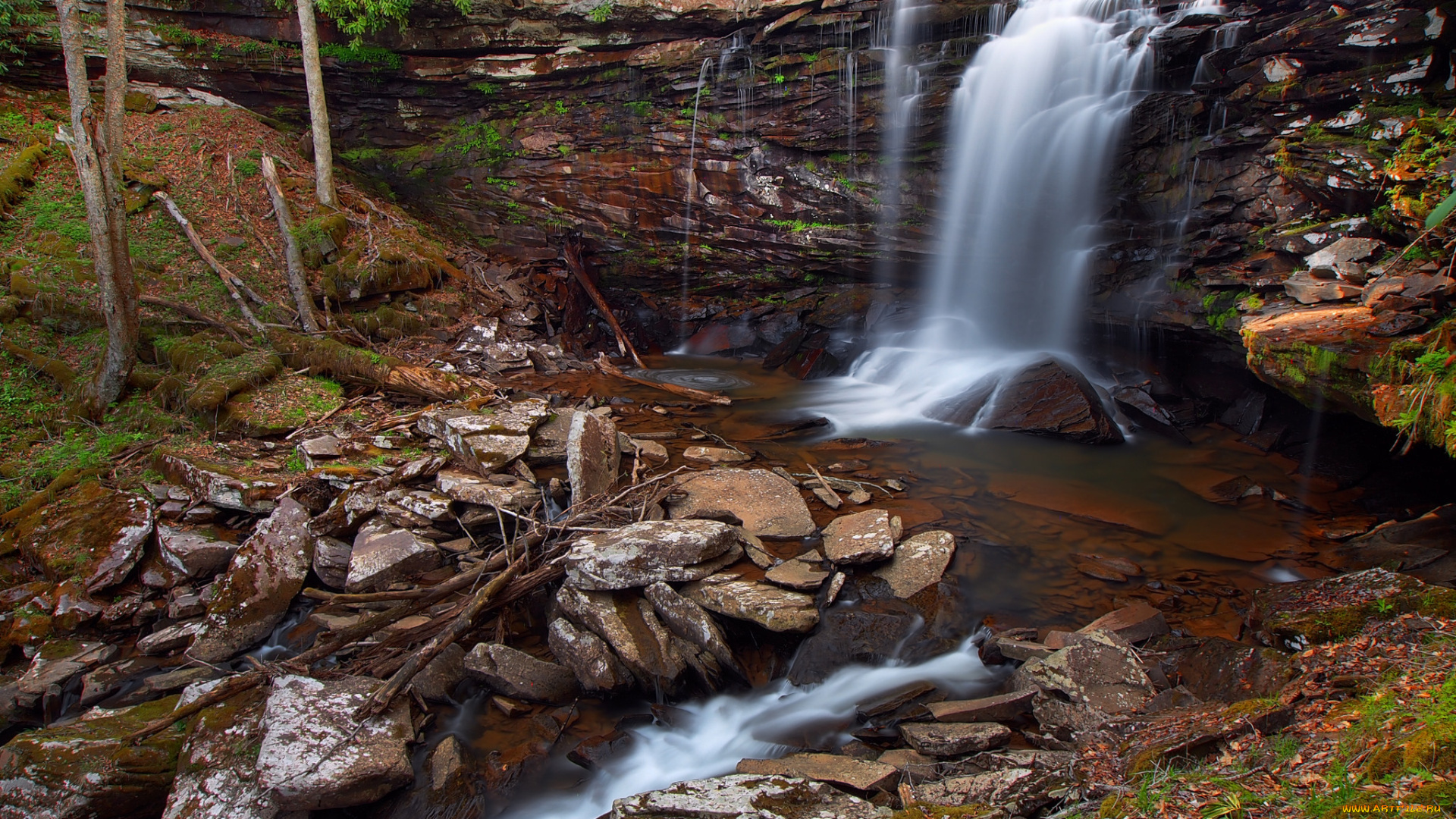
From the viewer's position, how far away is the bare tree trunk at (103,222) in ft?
22.0

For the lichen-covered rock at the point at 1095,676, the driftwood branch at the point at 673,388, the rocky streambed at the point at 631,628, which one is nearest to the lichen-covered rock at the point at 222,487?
the rocky streambed at the point at 631,628

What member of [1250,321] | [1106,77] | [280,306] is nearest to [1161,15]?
[1106,77]

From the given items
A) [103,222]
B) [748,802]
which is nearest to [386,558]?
[748,802]

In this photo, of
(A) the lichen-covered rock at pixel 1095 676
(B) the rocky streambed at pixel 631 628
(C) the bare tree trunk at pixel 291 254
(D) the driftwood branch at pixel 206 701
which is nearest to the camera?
(B) the rocky streambed at pixel 631 628

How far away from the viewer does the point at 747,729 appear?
437 centimetres

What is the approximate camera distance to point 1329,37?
8047 mm

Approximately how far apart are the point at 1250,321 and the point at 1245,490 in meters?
1.91

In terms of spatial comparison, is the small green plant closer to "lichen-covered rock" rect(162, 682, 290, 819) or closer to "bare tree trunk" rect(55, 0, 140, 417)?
"bare tree trunk" rect(55, 0, 140, 417)

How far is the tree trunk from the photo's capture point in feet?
37.5

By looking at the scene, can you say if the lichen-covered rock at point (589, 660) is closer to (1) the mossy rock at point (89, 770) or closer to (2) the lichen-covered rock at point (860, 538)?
(2) the lichen-covered rock at point (860, 538)

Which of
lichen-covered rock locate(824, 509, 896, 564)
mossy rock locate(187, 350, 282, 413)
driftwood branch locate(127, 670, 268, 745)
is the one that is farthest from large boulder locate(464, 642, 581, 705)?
mossy rock locate(187, 350, 282, 413)

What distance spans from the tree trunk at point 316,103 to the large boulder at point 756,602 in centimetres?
1149

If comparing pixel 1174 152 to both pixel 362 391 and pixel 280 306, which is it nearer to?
pixel 362 391

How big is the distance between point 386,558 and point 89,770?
2.08 meters
